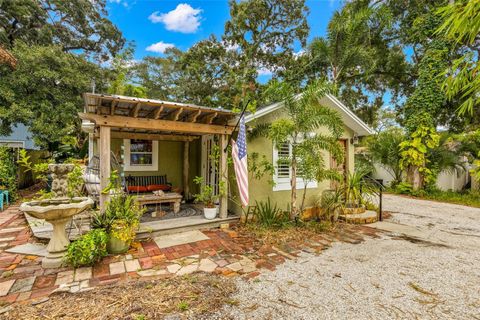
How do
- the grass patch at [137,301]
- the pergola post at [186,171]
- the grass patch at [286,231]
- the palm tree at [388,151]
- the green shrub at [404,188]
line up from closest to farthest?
the grass patch at [137,301] → the grass patch at [286,231] → the pergola post at [186,171] → the green shrub at [404,188] → the palm tree at [388,151]

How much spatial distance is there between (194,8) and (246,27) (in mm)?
4215

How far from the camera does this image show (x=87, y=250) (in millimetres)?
3541

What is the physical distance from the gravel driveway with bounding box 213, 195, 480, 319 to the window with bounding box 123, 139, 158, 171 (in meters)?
5.62

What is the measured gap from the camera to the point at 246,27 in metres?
15.3

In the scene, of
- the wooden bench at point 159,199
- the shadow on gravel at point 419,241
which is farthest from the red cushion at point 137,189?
the shadow on gravel at point 419,241

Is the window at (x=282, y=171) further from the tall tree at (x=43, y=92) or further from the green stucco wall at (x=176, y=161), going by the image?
the tall tree at (x=43, y=92)

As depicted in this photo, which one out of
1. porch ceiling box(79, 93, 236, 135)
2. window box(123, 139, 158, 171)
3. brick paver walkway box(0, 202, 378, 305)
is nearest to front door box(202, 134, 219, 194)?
porch ceiling box(79, 93, 236, 135)

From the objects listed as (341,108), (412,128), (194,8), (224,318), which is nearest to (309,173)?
(341,108)

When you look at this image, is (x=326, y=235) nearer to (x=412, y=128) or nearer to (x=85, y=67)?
(x=412, y=128)

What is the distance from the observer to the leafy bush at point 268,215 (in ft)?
18.8

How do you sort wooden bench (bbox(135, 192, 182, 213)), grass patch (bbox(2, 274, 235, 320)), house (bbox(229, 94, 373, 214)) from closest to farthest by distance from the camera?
grass patch (bbox(2, 274, 235, 320)) → wooden bench (bbox(135, 192, 182, 213)) → house (bbox(229, 94, 373, 214))

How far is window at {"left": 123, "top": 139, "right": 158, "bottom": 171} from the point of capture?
7.50 metres

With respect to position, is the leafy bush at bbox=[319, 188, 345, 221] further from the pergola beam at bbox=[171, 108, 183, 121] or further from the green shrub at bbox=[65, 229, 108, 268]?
the green shrub at bbox=[65, 229, 108, 268]

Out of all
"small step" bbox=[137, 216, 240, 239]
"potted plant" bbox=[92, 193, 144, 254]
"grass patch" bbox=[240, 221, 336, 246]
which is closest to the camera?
"potted plant" bbox=[92, 193, 144, 254]
